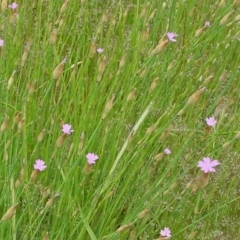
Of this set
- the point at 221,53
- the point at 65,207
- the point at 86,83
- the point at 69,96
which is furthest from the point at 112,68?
the point at 65,207

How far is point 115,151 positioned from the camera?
1413 millimetres

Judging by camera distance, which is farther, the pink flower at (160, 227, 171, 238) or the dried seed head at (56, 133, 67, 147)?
the pink flower at (160, 227, 171, 238)

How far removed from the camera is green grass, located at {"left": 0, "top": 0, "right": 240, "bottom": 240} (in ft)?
3.95

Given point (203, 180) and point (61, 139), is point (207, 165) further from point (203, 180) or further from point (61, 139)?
point (61, 139)

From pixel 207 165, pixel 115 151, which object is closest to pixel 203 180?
pixel 207 165

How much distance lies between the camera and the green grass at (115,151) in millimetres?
1204

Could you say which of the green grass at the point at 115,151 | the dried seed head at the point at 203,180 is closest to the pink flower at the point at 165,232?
the green grass at the point at 115,151

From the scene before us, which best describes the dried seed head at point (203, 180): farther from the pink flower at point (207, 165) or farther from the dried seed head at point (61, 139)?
the dried seed head at point (61, 139)

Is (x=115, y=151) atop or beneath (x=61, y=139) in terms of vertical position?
atop

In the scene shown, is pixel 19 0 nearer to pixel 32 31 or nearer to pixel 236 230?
pixel 32 31

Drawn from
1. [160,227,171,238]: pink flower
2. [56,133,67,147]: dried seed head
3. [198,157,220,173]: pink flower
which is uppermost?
[56,133,67,147]: dried seed head

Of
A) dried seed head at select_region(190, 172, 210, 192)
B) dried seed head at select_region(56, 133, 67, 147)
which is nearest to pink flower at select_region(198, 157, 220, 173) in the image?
dried seed head at select_region(190, 172, 210, 192)

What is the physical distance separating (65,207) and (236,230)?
0.51 m

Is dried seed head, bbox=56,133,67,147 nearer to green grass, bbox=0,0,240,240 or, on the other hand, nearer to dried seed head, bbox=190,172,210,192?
green grass, bbox=0,0,240,240
